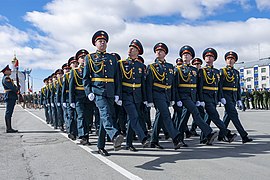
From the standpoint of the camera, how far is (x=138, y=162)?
18.2 ft

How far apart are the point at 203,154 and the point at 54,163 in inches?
105

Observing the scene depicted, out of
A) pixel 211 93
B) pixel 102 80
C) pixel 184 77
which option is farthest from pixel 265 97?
pixel 102 80

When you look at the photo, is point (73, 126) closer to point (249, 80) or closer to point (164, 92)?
point (164, 92)

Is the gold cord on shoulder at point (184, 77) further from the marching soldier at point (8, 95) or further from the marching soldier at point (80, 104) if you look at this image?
the marching soldier at point (8, 95)

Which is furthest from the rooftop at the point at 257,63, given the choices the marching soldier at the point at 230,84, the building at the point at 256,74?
the marching soldier at the point at 230,84

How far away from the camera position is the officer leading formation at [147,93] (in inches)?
241

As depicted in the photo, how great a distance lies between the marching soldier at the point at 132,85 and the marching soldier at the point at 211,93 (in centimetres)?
154

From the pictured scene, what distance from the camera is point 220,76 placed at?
7.82 meters

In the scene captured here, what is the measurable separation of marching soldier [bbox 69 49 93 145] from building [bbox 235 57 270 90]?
2323 inches

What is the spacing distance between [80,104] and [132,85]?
5.50ft

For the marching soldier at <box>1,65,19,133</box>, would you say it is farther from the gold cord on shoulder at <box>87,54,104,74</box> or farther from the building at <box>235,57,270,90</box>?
the building at <box>235,57,270,90</box>

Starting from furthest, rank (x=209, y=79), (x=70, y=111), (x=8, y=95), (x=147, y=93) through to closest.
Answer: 1. (x=8, y=95)
2. (x=70, y=111)
3. (x=209, y=79)
4. (x=147, y=93)

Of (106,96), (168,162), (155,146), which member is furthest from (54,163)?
(155,146)

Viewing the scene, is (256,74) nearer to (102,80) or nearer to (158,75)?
(158,75)
